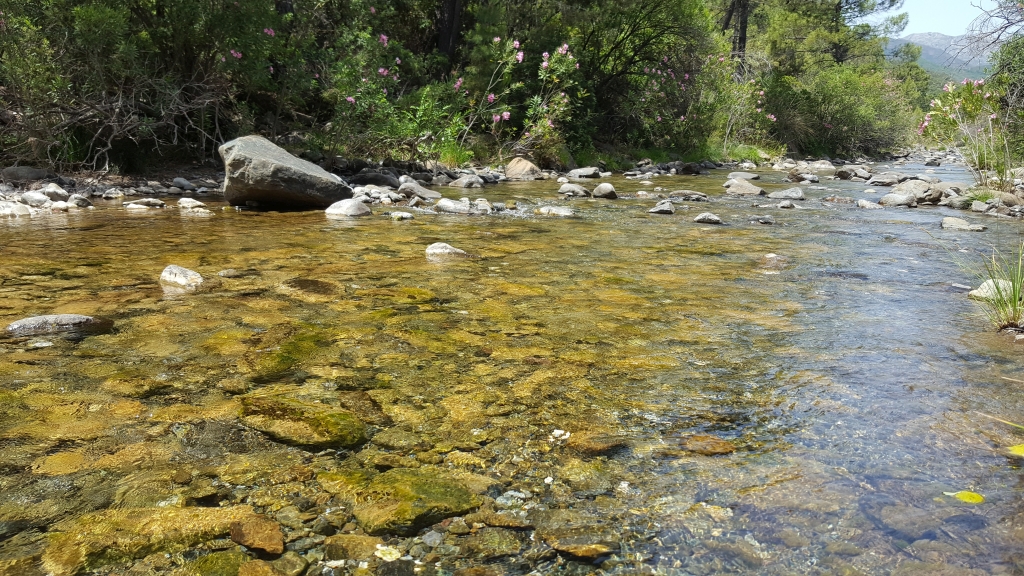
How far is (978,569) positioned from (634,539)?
2.33 ft

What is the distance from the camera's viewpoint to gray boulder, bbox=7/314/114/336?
106 inches

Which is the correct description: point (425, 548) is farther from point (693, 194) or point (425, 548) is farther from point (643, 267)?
point (693, 194)

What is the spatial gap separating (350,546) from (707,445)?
3.48 feet

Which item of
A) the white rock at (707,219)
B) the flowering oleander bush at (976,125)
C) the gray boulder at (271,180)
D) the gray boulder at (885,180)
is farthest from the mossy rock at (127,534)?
the gray boulder at (885,180)

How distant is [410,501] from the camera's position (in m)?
1.61

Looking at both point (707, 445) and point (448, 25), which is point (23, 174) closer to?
point (707, 445)

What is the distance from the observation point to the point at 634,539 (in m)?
1.49

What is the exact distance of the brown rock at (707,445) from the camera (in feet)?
6.23

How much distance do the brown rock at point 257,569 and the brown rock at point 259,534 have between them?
43mm

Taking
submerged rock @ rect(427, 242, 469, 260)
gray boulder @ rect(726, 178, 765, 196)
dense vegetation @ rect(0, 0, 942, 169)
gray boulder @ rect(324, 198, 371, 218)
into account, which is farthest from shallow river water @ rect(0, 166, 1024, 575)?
gray boulder @ rect(726, 178, 765, 196)

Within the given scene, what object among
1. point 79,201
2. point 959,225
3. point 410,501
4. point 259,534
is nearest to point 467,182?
point 79,201

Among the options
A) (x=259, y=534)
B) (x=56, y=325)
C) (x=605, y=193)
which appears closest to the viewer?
(x=259, y=534)

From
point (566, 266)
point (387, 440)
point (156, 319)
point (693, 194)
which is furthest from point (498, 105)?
point (387, 440)

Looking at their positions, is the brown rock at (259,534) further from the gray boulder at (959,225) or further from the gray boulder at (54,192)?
the gray boulder at (959,225)
